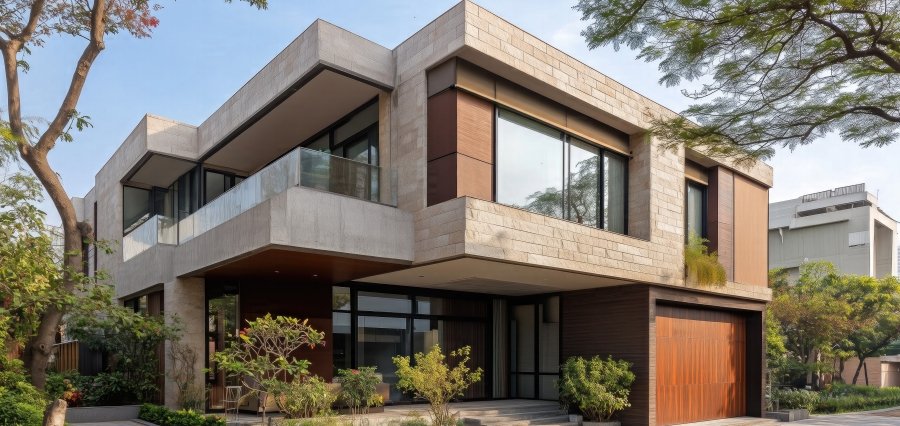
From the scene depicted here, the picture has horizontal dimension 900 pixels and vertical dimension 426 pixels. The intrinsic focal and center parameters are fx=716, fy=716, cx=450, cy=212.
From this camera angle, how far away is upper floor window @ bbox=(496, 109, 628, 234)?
1333 cm

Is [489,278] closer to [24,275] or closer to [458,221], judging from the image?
[458,221]

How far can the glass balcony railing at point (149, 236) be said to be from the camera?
16.2 m

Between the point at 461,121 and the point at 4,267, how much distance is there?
7537 millimetres

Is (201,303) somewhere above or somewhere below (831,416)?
above

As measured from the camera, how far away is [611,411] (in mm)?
14727

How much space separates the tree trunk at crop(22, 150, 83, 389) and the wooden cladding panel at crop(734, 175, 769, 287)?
15209 millimetres

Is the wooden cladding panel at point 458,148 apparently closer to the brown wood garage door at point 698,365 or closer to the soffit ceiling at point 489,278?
the soffit ceiling at point 489,278

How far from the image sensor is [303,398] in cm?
1114

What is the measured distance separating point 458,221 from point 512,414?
5.40 metres

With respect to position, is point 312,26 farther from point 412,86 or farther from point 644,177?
point 644,177

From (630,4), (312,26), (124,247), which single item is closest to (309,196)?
(312,26)

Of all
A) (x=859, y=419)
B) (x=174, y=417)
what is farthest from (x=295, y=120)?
(x=859, y=419)

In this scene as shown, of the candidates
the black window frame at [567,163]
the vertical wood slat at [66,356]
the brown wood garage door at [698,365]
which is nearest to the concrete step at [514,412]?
the brown wood garage door at [698,365]

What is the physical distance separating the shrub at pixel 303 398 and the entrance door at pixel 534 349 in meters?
7.17
